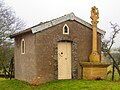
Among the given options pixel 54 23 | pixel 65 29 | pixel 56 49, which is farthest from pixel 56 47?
pixel 54 23

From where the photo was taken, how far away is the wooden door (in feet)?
60.8

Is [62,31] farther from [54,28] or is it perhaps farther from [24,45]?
[24,45]

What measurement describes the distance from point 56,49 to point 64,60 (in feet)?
3.52

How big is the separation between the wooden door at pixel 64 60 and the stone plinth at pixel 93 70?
1106mm

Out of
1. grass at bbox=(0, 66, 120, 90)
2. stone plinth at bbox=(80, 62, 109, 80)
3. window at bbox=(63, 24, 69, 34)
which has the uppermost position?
window at bbox=(63, 24, 69, 34)

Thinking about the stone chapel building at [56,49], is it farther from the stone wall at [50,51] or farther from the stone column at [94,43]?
the stone column at [94,43]

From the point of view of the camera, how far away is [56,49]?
717 inches

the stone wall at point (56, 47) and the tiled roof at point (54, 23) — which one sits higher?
the tiled roof at point (54, 23)

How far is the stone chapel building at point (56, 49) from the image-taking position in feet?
58.0

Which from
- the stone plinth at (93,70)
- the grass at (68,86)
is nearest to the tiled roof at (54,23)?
the stone plinth at (93,70)

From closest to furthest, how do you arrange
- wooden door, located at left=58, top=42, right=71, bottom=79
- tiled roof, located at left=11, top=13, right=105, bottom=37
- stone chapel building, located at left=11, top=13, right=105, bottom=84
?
tiled roof, located at left=11, top=13, right=105, bottom=37, stone chapel building, located at left=11, top=13, right=105, bottom=84, wooden door, located at left=58, top=42, right=71, bottom=79

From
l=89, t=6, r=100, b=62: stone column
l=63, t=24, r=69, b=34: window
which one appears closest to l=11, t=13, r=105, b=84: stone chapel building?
l=63, t=24, r=69, b=34: window

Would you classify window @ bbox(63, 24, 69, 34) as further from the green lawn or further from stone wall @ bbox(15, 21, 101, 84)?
the green lawn

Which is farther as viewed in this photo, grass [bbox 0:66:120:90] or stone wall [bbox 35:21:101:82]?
stone wall [bbox 35:21:101:82]
